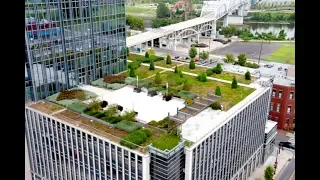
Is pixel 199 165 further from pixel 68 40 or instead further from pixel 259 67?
pixel 259 67

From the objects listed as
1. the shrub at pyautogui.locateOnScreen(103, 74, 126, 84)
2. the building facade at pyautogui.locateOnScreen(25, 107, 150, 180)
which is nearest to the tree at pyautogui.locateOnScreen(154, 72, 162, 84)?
the shrub at pyautogui.locateOnScreen(103, 74, 126, 84)

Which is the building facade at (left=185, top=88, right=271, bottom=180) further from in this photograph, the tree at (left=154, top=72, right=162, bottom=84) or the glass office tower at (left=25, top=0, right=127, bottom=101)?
the glass office tower at (left=25, top=0, right=127, bottom=101)

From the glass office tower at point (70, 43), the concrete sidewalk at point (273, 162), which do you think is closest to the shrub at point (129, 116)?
the glass office tower at point (70, 43)

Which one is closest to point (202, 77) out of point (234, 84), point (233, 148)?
point (234, 84)

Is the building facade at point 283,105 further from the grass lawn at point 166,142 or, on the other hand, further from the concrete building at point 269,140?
the grass lawn at point 166,142

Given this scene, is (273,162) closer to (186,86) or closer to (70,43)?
(186,86)
